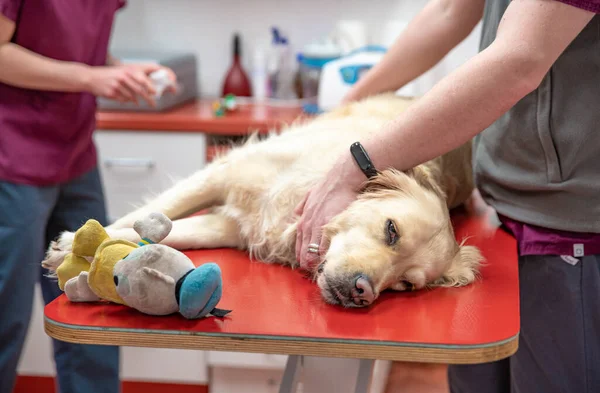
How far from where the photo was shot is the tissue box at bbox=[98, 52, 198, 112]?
9.03 ft

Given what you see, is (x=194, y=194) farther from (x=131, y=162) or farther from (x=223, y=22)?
(x=223, y=22)

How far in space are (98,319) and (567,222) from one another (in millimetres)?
833

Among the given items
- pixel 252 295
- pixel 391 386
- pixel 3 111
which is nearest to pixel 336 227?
pixel 252 295

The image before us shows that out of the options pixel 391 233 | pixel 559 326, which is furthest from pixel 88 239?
pixel 559 326

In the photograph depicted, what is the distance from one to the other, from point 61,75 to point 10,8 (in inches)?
7.7

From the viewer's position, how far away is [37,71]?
1751 millimetres

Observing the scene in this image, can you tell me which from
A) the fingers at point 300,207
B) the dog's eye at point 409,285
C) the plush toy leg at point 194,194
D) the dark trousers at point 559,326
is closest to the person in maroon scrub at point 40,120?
the plush toy leg at point 194,194

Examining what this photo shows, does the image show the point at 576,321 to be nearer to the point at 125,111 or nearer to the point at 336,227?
the point at 336,227

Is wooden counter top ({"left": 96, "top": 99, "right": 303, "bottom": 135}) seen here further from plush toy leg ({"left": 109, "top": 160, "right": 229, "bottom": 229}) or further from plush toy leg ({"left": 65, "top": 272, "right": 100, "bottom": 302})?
plush toy leg ({"left": 65, "top": 272, "right": 100, "bottom": 302})

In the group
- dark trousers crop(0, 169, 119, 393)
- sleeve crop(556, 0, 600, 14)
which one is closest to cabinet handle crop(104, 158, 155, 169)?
dark trousers crop(0, 169, 119, 393)

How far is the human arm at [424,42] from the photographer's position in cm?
156

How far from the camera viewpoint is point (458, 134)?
3.63ft

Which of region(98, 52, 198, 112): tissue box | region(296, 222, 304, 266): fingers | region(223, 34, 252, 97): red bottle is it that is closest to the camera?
region(296, 222, 304, 266): fingers

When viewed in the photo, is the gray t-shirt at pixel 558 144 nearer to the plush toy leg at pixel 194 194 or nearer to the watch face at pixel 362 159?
the watch face at pixel 362 159
